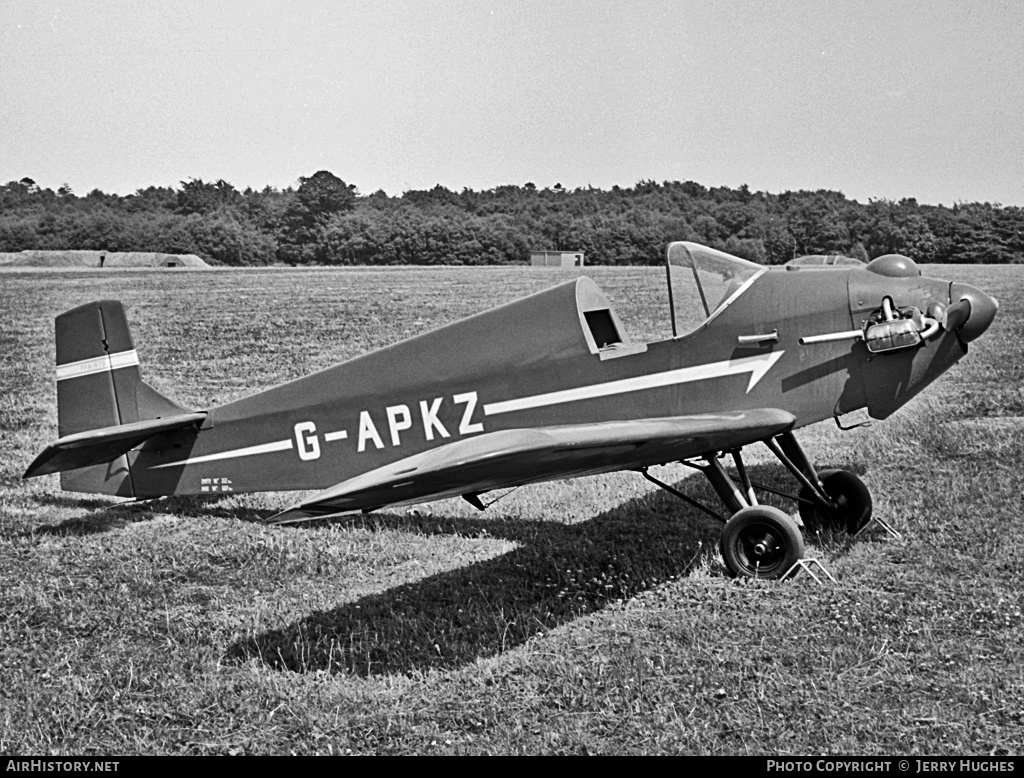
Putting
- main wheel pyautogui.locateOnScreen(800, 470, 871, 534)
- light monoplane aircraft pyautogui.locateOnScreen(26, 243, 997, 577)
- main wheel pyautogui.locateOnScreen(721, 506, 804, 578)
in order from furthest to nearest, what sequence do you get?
main wheel pyautogui.locateOnScreen(800, 470, 871, 534), light monoplane aircraft pyautogui.locateOnScreen(26, 243, 997, 577), main wheel pyautogui.locateOnScreen(721, 506, 804, 578)

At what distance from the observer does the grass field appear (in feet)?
13.3

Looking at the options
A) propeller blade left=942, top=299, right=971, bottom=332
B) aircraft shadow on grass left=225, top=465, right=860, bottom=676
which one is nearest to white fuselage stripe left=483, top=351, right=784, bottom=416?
propeller blade left=942, top=299, right=971, bottom=332

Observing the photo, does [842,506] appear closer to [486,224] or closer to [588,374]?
[588,374]

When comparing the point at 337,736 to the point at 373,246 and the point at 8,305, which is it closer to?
the point at 8,305

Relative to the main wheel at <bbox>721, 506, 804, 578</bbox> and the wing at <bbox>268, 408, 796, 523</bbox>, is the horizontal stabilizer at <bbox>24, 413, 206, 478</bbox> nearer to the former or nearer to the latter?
the wing at <bbox>268, 408, 796, 523</bbox>

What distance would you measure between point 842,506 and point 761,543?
1.31 metres

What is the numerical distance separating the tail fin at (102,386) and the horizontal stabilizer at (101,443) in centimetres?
19

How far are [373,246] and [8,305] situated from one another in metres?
27.7

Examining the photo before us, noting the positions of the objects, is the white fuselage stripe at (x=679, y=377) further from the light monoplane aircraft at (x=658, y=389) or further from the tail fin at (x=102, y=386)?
the tail fin at (x=102, y=386)

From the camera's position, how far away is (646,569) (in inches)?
236

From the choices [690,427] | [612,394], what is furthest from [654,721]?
[612,394]

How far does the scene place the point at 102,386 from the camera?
7027mm

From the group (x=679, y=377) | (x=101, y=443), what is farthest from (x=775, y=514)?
(x=101, y=443)

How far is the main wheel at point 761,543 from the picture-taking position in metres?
5.49
